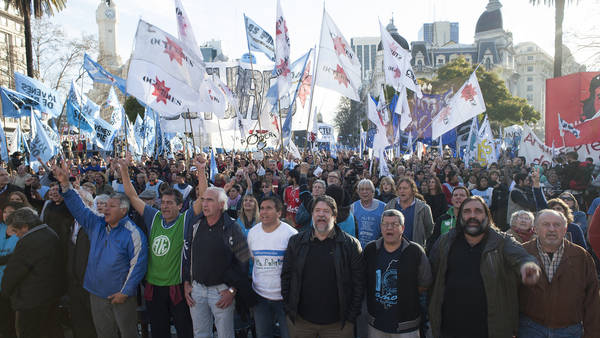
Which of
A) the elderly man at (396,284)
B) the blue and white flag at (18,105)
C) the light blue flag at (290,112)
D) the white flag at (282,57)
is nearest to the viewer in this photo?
the elderly man at (396,284)

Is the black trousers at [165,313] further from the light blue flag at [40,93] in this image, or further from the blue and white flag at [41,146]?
the light blue flag at [40,93]

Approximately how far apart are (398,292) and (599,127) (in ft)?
28.8

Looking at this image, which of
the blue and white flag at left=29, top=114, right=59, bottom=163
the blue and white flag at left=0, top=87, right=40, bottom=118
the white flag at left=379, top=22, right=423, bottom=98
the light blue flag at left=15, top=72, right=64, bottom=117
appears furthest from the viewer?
the white flag at left=379, top=22, right=423, bottom=98

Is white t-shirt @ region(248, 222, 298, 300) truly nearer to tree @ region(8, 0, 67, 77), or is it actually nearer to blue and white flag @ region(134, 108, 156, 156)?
blue and white flag @ region(134, 108, 156, 156)

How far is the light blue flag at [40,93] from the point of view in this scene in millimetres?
9727

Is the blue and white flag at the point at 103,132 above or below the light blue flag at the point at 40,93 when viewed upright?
below

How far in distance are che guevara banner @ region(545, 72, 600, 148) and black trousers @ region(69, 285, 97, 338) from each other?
34.8 feet

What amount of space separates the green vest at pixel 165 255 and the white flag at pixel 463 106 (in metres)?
8.53

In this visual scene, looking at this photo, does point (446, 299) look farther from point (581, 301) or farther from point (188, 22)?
point (188, 22)

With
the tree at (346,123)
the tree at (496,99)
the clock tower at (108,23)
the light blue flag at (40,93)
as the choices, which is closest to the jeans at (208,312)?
the light blue flag at (40,93)

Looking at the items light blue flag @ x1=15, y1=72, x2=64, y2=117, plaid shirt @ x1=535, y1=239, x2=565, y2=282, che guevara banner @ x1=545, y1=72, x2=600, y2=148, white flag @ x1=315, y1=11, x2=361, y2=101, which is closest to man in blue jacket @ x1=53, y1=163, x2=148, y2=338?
plaid shirt @ x1=535, y1=239, x2=565, y2=282

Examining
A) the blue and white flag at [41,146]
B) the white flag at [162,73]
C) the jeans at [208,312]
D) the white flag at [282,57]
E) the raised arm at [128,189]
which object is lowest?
the jeans at [208,312]

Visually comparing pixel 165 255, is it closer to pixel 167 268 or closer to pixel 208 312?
pixel 167 268

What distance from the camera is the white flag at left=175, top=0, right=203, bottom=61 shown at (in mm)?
6609
